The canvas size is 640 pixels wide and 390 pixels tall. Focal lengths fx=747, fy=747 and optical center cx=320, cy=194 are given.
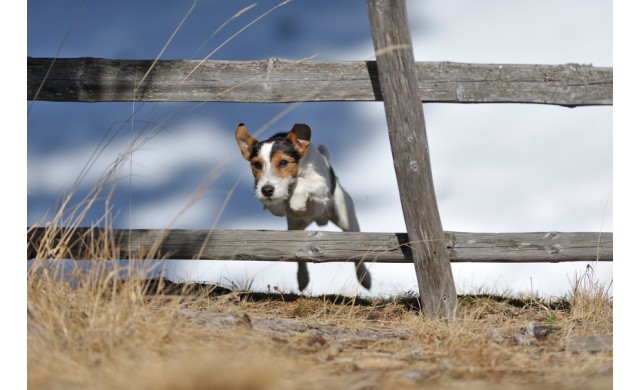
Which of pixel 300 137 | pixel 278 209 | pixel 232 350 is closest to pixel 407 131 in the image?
pixel 300 137

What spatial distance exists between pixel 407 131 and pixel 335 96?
68cm

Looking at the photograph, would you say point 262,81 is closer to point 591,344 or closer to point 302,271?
point 302,271

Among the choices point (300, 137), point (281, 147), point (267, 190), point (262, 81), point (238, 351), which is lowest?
point (238, 351)

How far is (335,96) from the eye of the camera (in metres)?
6.15

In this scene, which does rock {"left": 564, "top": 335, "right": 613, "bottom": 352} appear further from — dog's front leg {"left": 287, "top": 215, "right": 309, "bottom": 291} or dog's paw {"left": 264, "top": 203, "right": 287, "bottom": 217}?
dog's front leg {"left": 287, "top": 215, "right": 309, "bottom": 291}

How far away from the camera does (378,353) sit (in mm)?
4305

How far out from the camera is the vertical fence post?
5.85 meters

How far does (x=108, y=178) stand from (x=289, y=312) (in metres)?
2.29

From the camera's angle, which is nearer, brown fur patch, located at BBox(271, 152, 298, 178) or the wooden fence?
the wooden fence

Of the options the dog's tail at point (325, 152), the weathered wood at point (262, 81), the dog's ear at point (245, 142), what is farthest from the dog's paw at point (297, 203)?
the weathered wood at point (262, 81)

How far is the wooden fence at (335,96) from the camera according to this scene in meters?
6.06

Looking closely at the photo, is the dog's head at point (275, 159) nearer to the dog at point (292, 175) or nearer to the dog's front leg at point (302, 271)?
the dog at point (292, 175)

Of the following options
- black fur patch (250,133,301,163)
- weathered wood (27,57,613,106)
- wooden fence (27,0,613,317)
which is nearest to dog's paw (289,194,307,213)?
black fur patch (250,133,301,163)
